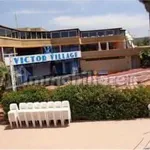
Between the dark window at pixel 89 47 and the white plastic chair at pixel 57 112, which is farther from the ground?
the dark window at pixel 89 47

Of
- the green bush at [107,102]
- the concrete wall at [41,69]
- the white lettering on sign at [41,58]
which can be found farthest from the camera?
the concrete wall at [41,69]

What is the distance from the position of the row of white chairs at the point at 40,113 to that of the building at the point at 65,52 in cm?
1727

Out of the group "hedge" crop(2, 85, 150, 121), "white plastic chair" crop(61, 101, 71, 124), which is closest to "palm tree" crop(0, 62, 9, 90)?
"hedge" crop(2, 85, 150, 121)

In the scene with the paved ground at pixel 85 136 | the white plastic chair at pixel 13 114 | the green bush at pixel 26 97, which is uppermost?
the green bush at pixel 26 97

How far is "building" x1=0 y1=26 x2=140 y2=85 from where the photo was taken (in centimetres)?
3475

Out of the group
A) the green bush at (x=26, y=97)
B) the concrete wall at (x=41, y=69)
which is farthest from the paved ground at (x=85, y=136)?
the concrete wall at (x=41, y=69)

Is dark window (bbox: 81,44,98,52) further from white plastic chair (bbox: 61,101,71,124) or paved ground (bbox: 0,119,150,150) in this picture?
paved ground (bbox: 0,119,150,150)

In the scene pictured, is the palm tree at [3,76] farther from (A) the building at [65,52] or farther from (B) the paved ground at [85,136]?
(A) the building at [65,52]

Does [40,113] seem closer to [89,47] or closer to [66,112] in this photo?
[66,112]

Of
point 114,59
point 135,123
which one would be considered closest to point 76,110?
point 135,123

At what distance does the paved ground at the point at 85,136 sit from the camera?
947cm

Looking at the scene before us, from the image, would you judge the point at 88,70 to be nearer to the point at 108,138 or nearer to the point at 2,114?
the point at 2,114

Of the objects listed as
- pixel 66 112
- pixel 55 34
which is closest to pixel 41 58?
pixel 55 34

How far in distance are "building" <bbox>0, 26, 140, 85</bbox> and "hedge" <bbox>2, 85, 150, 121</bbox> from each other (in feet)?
55.5
